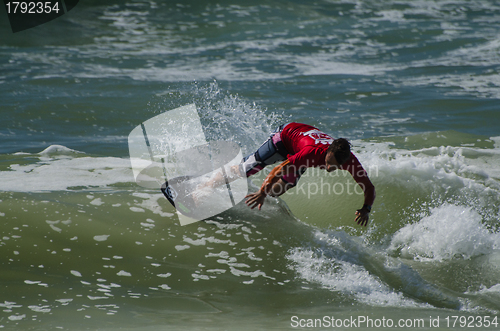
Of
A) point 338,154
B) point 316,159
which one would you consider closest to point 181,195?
point 316,159

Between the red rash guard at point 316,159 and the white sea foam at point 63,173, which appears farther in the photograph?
the white sea foam at point 63,173

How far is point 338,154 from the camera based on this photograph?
3.31 meters

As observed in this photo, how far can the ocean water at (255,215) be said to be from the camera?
2992 mm

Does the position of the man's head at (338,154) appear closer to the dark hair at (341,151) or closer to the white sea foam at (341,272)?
the dark hair at (341,151)

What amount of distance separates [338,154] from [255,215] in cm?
104

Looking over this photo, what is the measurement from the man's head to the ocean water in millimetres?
717

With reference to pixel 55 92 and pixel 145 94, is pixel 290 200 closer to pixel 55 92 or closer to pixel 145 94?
pixel 145 94

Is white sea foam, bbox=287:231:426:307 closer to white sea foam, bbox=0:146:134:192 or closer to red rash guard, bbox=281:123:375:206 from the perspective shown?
red rash guard, bbox=281:123:375:206

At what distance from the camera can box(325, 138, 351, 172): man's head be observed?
3.31m

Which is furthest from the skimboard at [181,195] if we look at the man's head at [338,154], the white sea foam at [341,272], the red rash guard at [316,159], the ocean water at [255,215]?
the man's head at [338,154]

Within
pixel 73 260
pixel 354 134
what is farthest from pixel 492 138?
pixel 73 260

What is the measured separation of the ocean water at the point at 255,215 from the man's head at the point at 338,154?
0.72 meters

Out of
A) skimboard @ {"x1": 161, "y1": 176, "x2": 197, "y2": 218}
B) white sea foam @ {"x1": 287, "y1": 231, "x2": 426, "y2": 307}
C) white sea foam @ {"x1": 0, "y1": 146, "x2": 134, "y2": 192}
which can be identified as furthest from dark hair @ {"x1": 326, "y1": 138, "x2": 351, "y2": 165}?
white sea foam @ {"x1": 0, "y1": 146, "x2": 134, "y2": 192}

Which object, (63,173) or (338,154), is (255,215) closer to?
(338,154)
